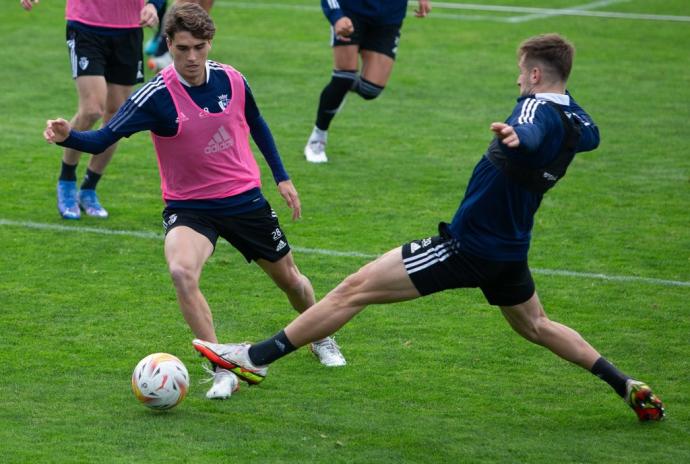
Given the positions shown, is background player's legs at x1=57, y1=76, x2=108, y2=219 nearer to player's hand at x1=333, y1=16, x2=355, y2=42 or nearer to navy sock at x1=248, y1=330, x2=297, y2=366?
player's hand at x1=333, y1=16, x2=355, y2=42

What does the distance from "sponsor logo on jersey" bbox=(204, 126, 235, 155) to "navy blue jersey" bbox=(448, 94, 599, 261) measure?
1.43m

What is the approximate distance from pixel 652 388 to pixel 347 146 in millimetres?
6168

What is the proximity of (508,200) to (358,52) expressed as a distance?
6.05 metres

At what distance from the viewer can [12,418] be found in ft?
19.8

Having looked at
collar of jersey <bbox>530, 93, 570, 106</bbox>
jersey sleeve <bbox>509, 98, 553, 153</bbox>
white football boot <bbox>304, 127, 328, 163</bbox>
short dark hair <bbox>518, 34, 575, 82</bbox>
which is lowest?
white football boot <bbox>304, 127, 328, 163</bbox>

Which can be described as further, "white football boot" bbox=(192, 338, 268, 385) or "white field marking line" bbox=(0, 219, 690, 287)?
"white field marking line" bbox=(0, 219, 690, 287)

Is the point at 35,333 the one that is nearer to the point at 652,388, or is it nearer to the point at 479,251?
the point at 479,251

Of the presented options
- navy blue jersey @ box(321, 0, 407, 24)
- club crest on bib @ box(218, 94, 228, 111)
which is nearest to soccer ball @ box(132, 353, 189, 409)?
club crest on bib @ box(218, 94, 228, 111)

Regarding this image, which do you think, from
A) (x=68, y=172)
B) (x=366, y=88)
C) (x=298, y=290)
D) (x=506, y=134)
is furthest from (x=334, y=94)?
(x=506, y=134)

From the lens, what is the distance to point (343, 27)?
433 inches

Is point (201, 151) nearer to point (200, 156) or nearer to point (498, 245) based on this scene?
point (200, 156)

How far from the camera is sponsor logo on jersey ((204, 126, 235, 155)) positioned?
264 inches

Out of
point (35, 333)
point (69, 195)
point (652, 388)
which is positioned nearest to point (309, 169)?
point (69, 195)

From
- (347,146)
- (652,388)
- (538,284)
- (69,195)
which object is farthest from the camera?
(347,146)
